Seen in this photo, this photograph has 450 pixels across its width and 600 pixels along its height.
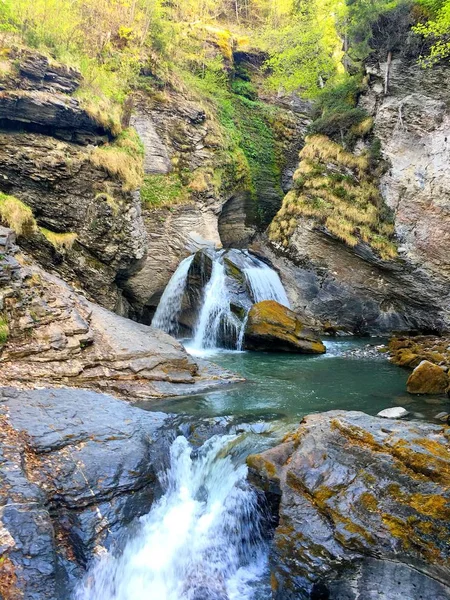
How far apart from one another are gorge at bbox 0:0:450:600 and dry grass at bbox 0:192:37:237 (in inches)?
2.7

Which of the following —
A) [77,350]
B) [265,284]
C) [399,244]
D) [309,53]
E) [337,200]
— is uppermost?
[309,53]

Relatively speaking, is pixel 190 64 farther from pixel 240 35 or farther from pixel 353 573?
pixel 353 573

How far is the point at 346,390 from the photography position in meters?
9.23

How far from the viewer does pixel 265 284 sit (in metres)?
16.8

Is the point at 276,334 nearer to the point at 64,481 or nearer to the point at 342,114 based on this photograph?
the point at 64,481

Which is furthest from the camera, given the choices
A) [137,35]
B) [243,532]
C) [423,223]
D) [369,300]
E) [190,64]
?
[190,64]

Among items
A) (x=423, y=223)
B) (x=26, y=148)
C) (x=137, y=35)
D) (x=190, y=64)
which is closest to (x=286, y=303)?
(x=423, y=223)

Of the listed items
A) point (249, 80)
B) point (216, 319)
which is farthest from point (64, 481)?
point (249, 80)

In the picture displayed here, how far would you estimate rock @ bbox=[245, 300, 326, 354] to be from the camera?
533 inches

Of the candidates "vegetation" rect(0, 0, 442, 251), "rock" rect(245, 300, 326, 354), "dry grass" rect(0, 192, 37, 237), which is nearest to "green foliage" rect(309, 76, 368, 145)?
"vegetation" rect(0, 0, 442, 251)

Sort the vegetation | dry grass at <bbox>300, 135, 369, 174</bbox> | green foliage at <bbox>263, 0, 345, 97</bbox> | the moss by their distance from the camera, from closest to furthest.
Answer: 1. the moss
2. the vegetation
3. dry grass at <bbox>300, 135, 369, 174</bbox>
4. green foliage at <bbox>263, 0, 345, 97</bbox>

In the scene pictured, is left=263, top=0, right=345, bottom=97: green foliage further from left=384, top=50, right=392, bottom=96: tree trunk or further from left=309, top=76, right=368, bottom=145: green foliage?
left=384, top=50, right=392, bottom=96: tree trunk

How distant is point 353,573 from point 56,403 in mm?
4941

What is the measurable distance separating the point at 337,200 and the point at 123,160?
8.81 meters
